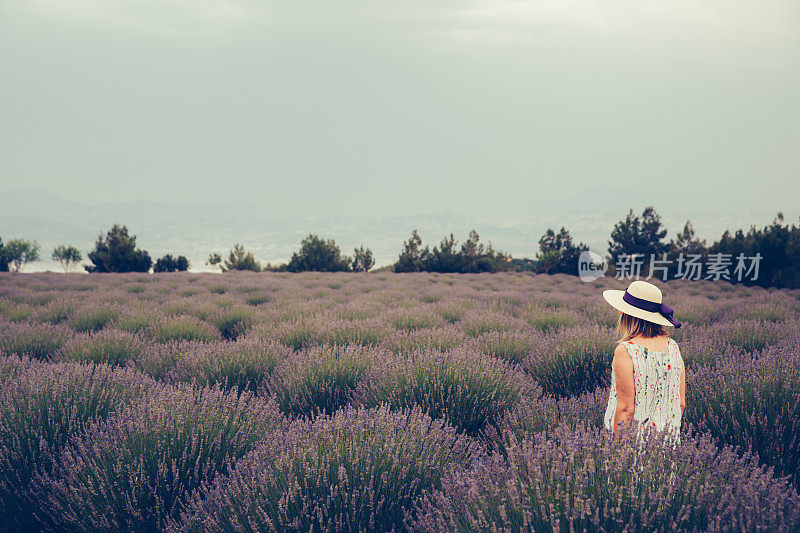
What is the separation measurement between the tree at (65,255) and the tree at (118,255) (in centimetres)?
2297

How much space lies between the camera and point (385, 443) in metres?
2.11

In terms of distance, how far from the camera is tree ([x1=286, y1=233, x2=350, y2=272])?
114 ft

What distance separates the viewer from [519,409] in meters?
2.97

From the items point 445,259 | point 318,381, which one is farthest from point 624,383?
point 445,259

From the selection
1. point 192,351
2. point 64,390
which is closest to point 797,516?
point 64,390

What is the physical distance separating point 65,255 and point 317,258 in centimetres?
3504

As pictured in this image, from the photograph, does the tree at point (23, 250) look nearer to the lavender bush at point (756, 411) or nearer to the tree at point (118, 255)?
the tree at point (118, 255)

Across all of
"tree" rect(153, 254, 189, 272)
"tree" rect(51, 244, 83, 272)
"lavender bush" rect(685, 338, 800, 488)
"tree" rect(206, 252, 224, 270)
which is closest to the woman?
"lavender bush" rect(685, 338, 800, 488)

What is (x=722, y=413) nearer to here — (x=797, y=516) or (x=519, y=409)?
(x=519, y=409)

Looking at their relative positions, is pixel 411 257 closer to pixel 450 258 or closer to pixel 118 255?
pixel 450 258

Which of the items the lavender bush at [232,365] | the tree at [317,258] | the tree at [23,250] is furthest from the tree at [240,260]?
the lavender bush at [232,365]

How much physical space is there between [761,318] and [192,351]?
8052 mm

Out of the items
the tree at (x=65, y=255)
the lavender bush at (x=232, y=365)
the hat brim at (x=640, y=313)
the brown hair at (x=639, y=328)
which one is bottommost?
the tree at (x=65, y=255)

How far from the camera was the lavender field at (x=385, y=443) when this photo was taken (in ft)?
5.59
